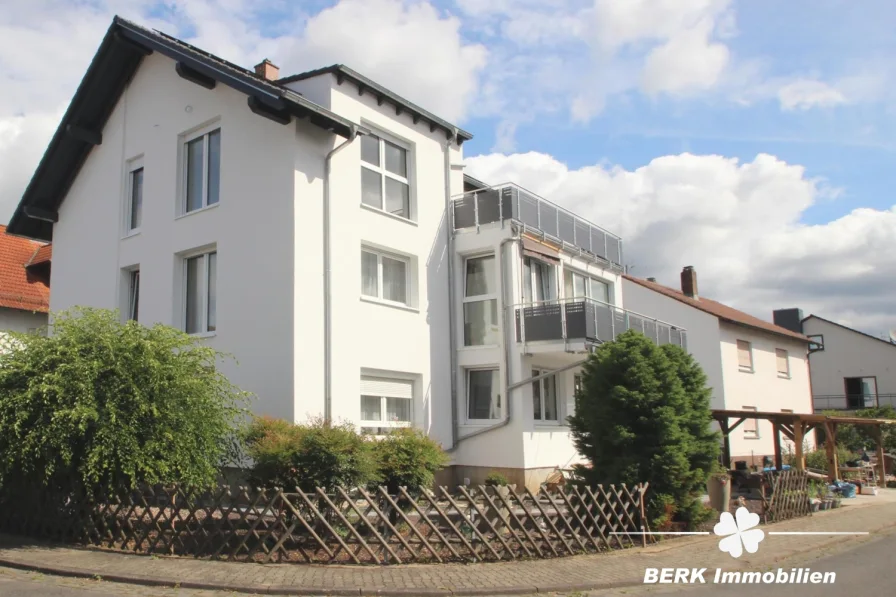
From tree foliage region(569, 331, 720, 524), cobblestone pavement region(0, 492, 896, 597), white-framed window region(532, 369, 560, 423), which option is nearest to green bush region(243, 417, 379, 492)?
cobblestone pavement region(0, 492, 896, 597)

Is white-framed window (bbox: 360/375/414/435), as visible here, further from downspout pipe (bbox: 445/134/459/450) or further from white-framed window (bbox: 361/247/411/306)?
white-framed window (bbox: 361/247/411/306)

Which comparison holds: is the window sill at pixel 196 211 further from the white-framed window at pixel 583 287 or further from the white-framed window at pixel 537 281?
the white-framed window at pixel 583 287

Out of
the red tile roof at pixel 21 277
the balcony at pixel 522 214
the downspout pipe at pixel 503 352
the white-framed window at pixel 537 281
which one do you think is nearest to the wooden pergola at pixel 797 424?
the white-framed window at pixel 537 281

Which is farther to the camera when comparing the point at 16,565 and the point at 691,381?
the point at 691,381

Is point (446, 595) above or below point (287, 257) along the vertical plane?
below

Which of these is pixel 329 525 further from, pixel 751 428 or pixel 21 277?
Result: pixel 751 428

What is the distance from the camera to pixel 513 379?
17.5 meters

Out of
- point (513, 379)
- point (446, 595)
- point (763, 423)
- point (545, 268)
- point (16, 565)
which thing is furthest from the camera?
point (763, 423)

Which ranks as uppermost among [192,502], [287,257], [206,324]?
[287,257]

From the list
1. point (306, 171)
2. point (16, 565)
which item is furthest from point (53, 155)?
point (16, 565)

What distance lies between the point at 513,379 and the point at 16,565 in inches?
413

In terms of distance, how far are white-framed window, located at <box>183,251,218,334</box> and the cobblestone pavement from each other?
20.4 ft

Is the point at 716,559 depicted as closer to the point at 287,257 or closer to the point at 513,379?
the point at 513,379

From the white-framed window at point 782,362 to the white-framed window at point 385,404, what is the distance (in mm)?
22679
